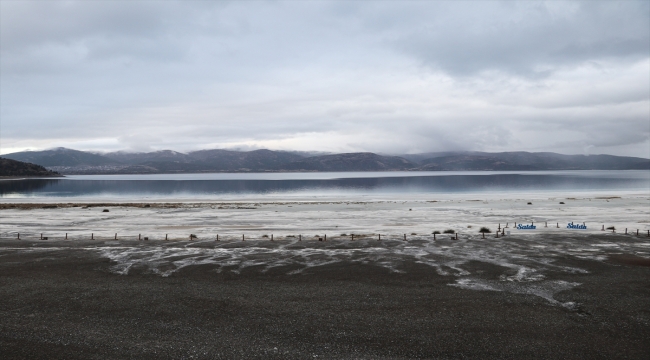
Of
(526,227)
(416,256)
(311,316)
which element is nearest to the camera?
(311,316)

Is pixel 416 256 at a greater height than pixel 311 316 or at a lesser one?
greater

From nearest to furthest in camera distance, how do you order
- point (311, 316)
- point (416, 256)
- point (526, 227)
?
point (311, 316), point (416, 256), point (526, 227)

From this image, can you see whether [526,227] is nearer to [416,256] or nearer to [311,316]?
[416,256]

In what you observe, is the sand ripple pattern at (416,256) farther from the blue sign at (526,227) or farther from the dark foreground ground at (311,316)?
the blue sign at (526,227)

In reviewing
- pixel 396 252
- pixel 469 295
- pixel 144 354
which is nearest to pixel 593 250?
pixel 396 252

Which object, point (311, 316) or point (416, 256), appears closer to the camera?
point (311, 316)

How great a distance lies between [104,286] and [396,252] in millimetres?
19801

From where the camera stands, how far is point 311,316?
53.9ft

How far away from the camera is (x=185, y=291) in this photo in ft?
65.8

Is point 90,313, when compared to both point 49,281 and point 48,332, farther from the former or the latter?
point 49,281

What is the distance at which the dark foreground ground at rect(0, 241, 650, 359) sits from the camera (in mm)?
13328

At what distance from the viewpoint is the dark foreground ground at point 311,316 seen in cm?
1333

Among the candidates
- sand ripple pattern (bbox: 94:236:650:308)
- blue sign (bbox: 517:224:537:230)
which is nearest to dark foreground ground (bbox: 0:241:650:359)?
sand ripple pattern (bbox: 94:236:650:308)

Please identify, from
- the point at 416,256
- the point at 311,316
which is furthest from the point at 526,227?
the point at 311,316
